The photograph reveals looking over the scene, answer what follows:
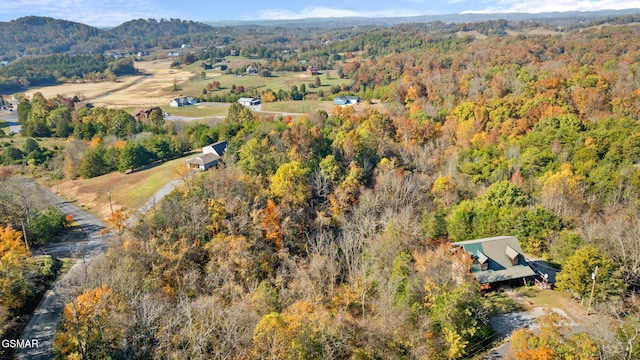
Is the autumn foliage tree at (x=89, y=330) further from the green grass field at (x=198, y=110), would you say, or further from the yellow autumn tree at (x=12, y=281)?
the green grass field at (x=198, y=110)

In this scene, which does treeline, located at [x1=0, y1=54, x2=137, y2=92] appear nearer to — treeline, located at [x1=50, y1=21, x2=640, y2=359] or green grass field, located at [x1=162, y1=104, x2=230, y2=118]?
green grass field, located at [x1=162, y1=104, x2=230, y2=118]

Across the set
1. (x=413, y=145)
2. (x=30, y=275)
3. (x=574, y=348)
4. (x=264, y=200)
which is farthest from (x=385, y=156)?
(x=30, y=275)

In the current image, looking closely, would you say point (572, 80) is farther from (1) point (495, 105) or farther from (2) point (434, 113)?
(2) point (434, 113)

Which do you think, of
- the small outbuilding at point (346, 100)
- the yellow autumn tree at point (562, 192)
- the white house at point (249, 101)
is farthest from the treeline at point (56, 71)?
the yellow autumn tree at point (562, 192)

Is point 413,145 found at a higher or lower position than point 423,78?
lower

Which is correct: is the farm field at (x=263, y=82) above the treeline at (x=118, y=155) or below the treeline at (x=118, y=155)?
above

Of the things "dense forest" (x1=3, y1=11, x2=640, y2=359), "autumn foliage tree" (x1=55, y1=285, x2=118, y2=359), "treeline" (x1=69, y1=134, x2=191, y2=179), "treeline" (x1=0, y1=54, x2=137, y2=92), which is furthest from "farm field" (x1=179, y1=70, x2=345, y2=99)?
"autumn foliage tree" (x1=55, y1=285, x2=118, y2=359)

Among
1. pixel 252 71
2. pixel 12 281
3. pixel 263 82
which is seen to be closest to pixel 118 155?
pixel 12 281

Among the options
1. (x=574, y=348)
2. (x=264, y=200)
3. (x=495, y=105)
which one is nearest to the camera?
(x=574, y=348)
